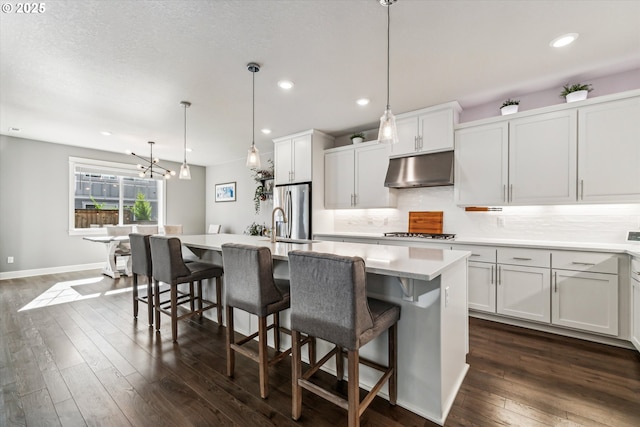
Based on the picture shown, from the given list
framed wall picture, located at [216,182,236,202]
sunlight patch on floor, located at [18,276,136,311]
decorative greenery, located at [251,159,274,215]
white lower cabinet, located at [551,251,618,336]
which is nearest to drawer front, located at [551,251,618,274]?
white lower cabinet, located at [551,251,618,336]

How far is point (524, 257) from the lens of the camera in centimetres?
286

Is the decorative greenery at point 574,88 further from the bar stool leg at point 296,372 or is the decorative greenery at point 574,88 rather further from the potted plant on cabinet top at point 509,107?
the bar stool leg at point 296,372

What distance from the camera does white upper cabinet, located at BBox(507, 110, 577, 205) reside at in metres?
2.82

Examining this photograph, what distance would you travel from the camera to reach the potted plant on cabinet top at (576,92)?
2729 mm

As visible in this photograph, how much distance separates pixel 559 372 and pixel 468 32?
271 centimetres

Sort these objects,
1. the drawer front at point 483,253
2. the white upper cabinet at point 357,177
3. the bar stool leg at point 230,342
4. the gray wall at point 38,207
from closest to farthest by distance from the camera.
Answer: the bar stool leg at point 230,342, the drawer front at point 483,253, the white upper cabinet at point 357,177, the gray wall at point 38,207

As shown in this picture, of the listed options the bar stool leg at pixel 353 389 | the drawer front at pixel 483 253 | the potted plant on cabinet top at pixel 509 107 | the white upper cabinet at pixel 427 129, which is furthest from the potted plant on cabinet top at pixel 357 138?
the bar stool leg at pixel 353 389

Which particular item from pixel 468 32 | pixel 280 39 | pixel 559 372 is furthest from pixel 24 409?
pixel 468 32

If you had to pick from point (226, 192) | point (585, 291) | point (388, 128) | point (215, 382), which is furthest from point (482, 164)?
point (226, 192)

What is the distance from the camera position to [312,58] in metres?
2.48

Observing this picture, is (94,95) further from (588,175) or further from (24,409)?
(588,175)

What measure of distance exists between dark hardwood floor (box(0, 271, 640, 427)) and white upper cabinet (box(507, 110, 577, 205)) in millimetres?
1448

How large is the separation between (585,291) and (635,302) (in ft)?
1.03

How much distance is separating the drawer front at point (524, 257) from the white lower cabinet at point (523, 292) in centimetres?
4
